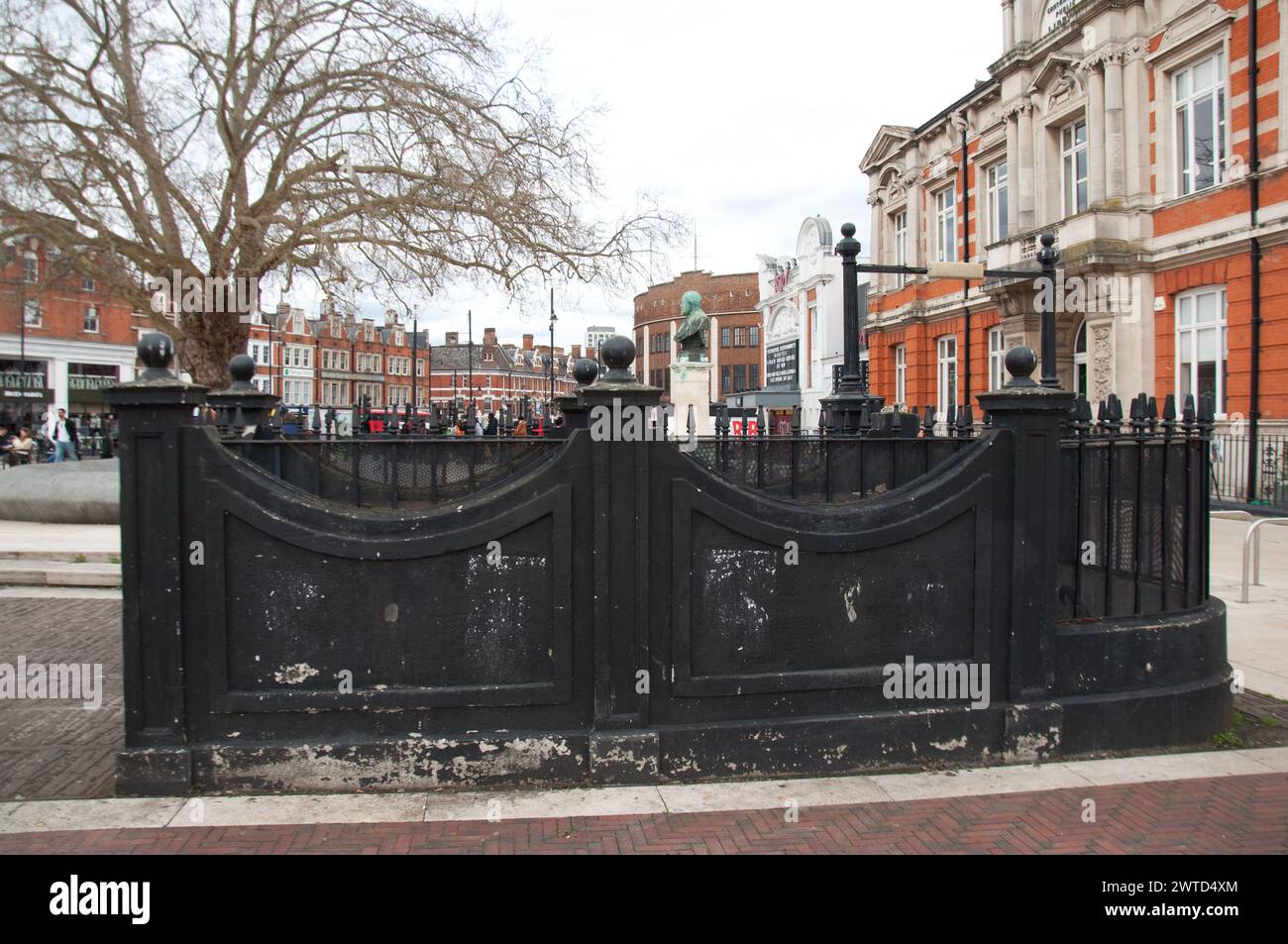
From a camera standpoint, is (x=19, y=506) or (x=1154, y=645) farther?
(x=19, y=506)

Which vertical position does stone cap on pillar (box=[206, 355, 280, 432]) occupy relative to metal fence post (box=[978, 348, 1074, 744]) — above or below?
above

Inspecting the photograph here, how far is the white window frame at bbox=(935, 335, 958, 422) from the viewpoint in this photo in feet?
109

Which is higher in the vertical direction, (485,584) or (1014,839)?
(485,584)

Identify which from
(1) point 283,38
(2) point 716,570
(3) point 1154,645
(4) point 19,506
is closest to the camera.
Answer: (2) point 716,570

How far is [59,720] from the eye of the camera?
5.79m

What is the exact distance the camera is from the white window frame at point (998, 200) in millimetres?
29625

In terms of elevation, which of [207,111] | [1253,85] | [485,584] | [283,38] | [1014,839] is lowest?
[1014,839]

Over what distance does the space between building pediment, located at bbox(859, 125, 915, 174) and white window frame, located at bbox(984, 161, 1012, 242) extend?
208 inches

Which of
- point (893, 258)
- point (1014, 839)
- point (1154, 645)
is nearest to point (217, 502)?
point (1014, 839)

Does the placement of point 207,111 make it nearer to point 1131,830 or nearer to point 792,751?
point 792,751

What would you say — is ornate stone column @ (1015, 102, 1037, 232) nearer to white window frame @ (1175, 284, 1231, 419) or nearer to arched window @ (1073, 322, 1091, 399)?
arched window @ (1073, 322, 1091, 399)

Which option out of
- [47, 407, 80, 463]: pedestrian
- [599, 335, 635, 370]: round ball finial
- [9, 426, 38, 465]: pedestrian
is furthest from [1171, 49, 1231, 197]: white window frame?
[9, 426, 38, 465]: pedestrian

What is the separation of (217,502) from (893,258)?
36579mm

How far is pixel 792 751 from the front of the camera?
4812mm
